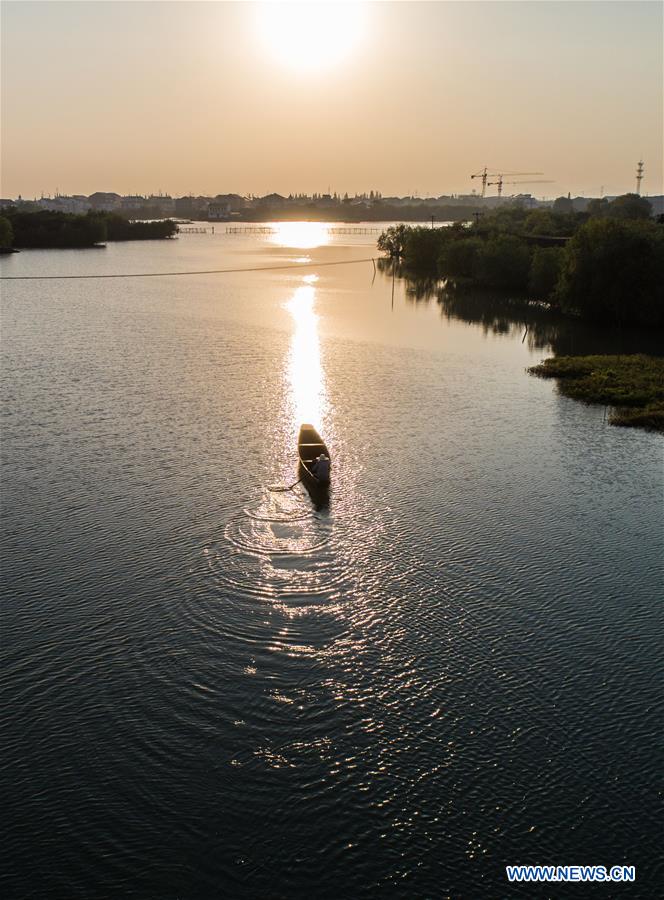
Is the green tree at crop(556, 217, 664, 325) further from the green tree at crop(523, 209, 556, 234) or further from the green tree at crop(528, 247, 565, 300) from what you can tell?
the green tree at crop(523, 209, 556, 234)

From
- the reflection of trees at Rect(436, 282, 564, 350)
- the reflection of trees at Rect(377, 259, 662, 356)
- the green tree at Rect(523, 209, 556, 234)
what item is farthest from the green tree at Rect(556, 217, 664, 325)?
the green tree at Rect(523, 209, 556, 234)

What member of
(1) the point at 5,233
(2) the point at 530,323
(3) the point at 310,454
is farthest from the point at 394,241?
(3) the point at 310,454

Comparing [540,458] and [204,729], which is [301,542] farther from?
[540,458]

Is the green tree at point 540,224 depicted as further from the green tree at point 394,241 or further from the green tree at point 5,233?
the green tree at point 5,233

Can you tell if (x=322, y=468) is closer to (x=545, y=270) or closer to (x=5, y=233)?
(x=545, y=270)

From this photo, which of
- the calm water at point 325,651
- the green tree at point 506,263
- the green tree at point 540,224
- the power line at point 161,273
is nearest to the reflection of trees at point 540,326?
the green tree at point 506,263

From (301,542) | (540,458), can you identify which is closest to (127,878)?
(301,542)

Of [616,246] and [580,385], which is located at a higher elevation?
[616,246]
